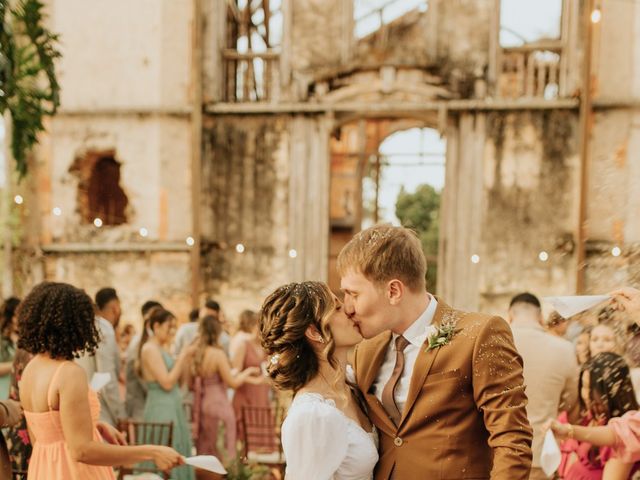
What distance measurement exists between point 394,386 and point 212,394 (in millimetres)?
5046

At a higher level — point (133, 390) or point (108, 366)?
point (108, 366)

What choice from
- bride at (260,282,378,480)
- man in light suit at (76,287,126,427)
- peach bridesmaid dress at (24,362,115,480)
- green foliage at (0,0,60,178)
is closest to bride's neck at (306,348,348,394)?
bride at (260,282,378,480)

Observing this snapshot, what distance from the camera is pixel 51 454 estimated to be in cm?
342

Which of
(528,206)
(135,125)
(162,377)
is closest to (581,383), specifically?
(162,377)

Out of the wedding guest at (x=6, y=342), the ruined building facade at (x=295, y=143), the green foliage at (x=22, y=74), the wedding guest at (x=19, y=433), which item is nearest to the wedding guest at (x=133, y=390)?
the wedding guest at (x=6, y=342)

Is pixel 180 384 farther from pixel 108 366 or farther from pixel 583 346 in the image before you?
pixel 583 346

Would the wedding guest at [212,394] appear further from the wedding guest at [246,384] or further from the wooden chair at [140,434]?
the wedding guest at [246,384]

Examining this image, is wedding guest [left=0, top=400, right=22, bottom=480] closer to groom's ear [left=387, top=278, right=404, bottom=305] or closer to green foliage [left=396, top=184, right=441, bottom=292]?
groom's ear [left=387, top=278, right=404, bottom=305]

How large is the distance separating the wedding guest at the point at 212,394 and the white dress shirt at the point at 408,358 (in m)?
4.52

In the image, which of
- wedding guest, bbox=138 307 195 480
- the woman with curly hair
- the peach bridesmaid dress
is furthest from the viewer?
wedding guest, bbox=138 307 195 480

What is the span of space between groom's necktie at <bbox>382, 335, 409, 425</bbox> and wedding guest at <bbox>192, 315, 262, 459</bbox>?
4.58m

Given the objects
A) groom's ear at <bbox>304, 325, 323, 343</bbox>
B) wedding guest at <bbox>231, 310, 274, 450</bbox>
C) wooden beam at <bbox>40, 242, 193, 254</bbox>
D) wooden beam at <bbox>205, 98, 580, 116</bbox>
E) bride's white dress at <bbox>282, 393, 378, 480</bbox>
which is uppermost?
wooden beam at <bbox>205, 98, 580, 116</bbox>

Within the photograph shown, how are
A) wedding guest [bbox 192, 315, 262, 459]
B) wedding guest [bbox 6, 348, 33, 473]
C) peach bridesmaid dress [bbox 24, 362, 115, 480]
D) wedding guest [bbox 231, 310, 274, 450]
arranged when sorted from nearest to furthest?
peach bridesmaid dress [bbox 24, 362, 115, 480], wedding guest [bbox 6, 348, 33, 473], wedding guest [bbox 192, 315, 262, 459], wedding guest [bbox 231, 310, 274, 450]

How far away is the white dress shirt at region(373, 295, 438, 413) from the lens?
270 centimetres
